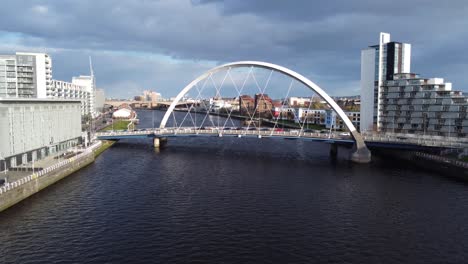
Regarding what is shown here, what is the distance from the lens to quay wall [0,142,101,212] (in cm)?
2975

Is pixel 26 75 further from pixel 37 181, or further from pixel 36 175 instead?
pixel 37 181

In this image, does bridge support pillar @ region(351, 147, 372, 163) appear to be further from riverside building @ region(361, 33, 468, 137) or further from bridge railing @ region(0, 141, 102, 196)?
bridge railing @ region(0, 141, 102, 196)

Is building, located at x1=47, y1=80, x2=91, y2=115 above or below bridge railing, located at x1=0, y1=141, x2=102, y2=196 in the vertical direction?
above

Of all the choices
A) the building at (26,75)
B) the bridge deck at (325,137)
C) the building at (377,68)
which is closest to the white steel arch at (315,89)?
the bridge deck at (325,137)

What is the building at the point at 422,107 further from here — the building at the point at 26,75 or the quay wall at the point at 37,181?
the building at the point at 26,75

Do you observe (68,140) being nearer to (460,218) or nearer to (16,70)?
(16,70)

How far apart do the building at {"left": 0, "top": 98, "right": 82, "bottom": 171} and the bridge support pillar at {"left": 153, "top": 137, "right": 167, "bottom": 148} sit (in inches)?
593

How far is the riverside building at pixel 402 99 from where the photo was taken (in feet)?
220

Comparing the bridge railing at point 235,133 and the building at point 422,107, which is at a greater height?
the building at point 422,107

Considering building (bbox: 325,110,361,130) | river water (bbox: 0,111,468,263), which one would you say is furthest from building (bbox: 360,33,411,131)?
river water (bbox: 0,111,468,263)

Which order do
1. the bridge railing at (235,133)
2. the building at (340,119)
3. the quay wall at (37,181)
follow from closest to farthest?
the quay wall at (37,181), the bridge railing at (235,133), the building at (340,119)

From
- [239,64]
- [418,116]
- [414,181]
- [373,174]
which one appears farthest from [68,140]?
[418,116]

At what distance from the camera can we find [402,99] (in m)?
75.8

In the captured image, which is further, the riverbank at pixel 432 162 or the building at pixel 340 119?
the building at pixel 340 119
